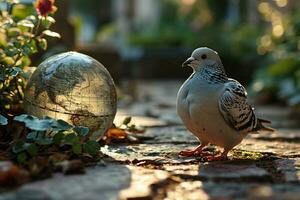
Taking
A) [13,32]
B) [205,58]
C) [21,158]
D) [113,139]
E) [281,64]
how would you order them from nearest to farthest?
[21,158], [205,58], [113,139], [13,32], [281,64]

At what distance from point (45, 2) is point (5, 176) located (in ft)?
4.56

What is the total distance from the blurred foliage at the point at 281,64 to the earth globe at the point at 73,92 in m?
3.14

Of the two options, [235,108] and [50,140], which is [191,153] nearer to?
[235,108]

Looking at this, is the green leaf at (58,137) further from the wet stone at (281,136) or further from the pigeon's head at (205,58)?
Result: the wet stone at (281,136)

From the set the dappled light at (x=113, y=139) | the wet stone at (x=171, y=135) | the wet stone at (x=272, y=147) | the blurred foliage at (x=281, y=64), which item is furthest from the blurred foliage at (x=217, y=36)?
the wet stone at (x=272, y=147)

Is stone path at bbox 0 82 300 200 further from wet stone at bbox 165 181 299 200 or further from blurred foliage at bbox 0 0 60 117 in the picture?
blurred foliage at bbox 0 0 60 117

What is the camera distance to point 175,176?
258cm

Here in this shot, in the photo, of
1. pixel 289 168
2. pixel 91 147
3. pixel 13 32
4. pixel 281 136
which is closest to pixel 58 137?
pixel 91 147

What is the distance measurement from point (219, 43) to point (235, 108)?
362 inches

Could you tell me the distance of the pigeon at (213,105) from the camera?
2861 millimetres

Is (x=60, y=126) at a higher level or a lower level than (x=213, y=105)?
lower

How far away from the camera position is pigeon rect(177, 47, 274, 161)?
2.86m

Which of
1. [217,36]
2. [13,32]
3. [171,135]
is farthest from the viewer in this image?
[217,36]

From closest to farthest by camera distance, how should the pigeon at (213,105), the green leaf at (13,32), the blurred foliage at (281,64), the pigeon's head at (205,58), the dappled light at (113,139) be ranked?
the dappled light at (113,139)
the pigeon at (213,105)
the pigeon's head at (205,58)
the green leaf at (13,32)
the blurred foliage at (281,64)
